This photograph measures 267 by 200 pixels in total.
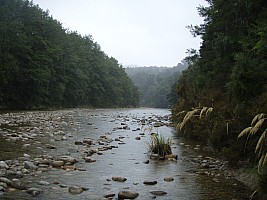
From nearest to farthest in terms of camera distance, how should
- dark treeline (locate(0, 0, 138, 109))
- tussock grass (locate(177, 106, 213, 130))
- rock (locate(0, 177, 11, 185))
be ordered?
rock (locate(0, 177, 11, 185))
tussock grass (locate(177, 106, 213, 130))
dark treeline (locate(0, 0, 138, 109))

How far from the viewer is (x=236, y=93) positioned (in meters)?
10.8

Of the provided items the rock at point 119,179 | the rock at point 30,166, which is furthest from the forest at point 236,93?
the rock at point 30,166

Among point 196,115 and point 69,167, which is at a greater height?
point 196,115

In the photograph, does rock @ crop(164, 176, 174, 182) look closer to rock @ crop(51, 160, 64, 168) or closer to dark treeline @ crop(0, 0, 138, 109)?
rock @ crop(51, 160, 64, 168)

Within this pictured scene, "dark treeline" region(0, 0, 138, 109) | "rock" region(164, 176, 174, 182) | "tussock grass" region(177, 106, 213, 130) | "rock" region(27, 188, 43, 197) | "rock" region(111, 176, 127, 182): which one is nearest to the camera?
"rock" region(27, 188, 43, 197)

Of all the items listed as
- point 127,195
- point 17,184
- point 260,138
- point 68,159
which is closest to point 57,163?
point 68,159

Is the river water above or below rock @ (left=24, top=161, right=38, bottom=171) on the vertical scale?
below

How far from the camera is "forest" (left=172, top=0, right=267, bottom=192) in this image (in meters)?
8.30

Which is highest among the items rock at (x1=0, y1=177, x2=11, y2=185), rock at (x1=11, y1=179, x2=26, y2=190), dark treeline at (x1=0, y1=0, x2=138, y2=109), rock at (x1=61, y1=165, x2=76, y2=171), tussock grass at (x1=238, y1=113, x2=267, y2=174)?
dark treeline at (x1=0, y1=0, x2=138, y2=109)

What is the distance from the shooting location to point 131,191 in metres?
7.27

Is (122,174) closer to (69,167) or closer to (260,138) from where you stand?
(69,167)

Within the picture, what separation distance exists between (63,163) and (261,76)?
6.99m

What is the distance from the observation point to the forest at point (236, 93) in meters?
8.30

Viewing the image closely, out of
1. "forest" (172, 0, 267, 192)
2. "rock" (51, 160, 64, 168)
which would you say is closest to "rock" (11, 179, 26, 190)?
"rock" (51, 160, 64, 168)
